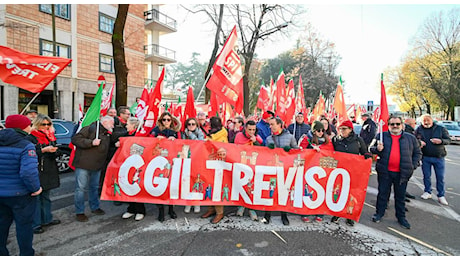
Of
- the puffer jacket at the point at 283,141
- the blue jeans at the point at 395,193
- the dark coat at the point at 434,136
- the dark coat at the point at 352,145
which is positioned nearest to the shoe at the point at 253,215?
the puffer jacket at the point at 283,141

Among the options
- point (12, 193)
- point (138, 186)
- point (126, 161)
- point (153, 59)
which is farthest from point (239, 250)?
point (153, 59)

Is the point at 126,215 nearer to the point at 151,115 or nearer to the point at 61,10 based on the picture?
the point at 151,115

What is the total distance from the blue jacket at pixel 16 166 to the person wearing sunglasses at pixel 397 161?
16.7 feet

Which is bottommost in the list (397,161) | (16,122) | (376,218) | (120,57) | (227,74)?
(376,218)

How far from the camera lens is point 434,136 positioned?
550 cm

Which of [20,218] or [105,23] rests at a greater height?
[105,23]

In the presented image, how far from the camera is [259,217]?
14.5ft

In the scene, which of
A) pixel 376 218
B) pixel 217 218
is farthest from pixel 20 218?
pixel 376 218

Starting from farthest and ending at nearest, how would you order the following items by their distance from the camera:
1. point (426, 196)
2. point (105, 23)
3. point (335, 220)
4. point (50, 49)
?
1. point (105, 23)
2. point (50, 49)
3. point (426, 196)
4. point (335, 220)

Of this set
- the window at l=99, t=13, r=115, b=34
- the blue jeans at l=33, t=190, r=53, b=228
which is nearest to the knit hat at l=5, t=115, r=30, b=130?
the blue jeans at l=33, t=190, r=53, b=228

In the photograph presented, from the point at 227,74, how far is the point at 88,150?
10.4 ft

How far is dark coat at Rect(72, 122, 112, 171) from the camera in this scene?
4172mm

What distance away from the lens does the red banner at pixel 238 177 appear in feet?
13.6

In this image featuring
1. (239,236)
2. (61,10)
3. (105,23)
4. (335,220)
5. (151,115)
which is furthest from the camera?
(105,23)
